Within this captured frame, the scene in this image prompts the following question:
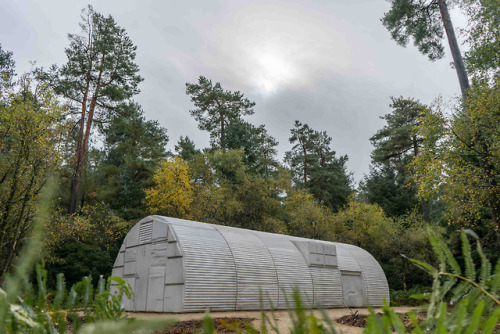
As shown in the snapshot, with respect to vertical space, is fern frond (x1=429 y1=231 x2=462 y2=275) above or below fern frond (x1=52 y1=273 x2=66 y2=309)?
above

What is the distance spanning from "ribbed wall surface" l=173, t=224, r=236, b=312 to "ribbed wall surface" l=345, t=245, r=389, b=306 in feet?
24.1

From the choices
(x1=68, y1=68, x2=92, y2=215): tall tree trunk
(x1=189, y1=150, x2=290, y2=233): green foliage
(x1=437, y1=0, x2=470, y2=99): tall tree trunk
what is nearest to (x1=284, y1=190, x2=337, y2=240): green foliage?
(x1=189, y1=150, x2=290, y2=233): green foliage

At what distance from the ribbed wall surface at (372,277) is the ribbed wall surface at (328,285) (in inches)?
77.6

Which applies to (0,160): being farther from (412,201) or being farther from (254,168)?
(412,201)

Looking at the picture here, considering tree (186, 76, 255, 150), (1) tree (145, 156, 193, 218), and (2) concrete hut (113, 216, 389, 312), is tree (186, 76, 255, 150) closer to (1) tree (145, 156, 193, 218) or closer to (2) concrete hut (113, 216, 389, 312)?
(1) tree (145, 156, 193, 218)

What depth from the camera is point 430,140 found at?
530 inches

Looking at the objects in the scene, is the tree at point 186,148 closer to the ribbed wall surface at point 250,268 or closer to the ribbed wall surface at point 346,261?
the ribbed wall surface at point 346,261

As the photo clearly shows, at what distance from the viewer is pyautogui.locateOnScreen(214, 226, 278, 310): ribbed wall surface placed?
35.4ft

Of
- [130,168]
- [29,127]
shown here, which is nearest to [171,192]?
[130,168]

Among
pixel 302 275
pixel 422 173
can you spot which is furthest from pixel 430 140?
pixel 302 275

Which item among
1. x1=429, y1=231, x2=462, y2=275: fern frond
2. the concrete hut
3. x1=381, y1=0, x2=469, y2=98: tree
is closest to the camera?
x1=429, y1=231, x2=462, y2=275: fern frond

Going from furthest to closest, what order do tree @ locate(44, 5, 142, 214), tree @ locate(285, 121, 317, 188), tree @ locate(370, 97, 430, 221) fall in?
tree @ locate(285, 121, 317, 188) → tree @ locate(370, 97, 430, 221) → tree @ locate(44, 5, 142, 214)

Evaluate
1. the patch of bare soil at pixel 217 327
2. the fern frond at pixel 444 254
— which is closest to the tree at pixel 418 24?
the patch of bare soil at pixel 217 327

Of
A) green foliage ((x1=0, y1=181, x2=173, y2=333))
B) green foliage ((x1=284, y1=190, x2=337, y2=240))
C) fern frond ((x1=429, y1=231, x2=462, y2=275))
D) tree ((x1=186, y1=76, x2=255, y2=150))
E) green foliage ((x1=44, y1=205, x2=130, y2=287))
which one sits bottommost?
green foliage ((x1=0, y1=181, x2=173, y2=333))
